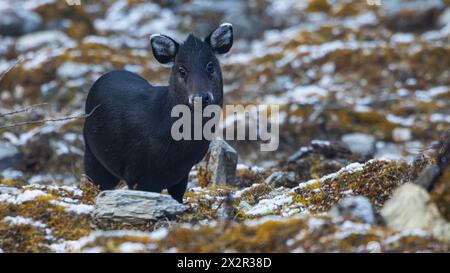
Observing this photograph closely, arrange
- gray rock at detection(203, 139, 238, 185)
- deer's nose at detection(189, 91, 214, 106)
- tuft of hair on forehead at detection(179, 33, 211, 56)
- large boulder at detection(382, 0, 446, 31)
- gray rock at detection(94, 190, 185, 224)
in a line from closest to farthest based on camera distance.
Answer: gray rock at detection(94, 190, 185, 224) → deer's nose at detection(189, 91, 214, 106) → tuft of hair on forehead at detection(179, 33, 211, 56) → gray rock at detection(203, 139, 238, 185) → large boulder at detection(382, 0, 446, 31)

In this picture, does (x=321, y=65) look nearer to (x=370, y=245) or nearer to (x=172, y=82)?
(x=172, y=82)

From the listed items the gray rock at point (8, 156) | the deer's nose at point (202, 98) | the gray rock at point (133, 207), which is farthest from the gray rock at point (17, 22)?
the gray rock at point (133, 207)

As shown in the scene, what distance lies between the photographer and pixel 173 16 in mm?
25078

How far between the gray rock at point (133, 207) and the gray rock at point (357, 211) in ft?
5.88

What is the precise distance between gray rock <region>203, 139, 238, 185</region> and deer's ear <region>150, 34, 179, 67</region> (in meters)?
2.36

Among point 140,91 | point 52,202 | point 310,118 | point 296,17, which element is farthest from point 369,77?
point 52,202

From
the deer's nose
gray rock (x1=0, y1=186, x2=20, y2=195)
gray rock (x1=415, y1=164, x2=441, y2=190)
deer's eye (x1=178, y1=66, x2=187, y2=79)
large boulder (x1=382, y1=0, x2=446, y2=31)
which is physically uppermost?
large boulder (x1=382, y1=0, x2=446, y2=31)

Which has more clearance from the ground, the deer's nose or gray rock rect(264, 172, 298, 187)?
the deer's nose

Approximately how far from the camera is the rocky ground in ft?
19.5

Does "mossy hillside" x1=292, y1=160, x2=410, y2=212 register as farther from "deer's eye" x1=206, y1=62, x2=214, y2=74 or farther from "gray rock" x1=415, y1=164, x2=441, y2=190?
"deer's eye" x1=206, y1=62, x2=214, y2=74

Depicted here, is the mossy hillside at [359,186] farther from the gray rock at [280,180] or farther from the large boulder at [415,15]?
the large boulder at [415,15]

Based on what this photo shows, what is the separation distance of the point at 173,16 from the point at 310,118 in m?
10.3

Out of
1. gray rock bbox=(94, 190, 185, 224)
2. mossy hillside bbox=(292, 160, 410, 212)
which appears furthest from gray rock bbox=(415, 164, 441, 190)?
gray rock bbox=(94, 190, 185, 224)

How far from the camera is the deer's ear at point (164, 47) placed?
8.26 meters
